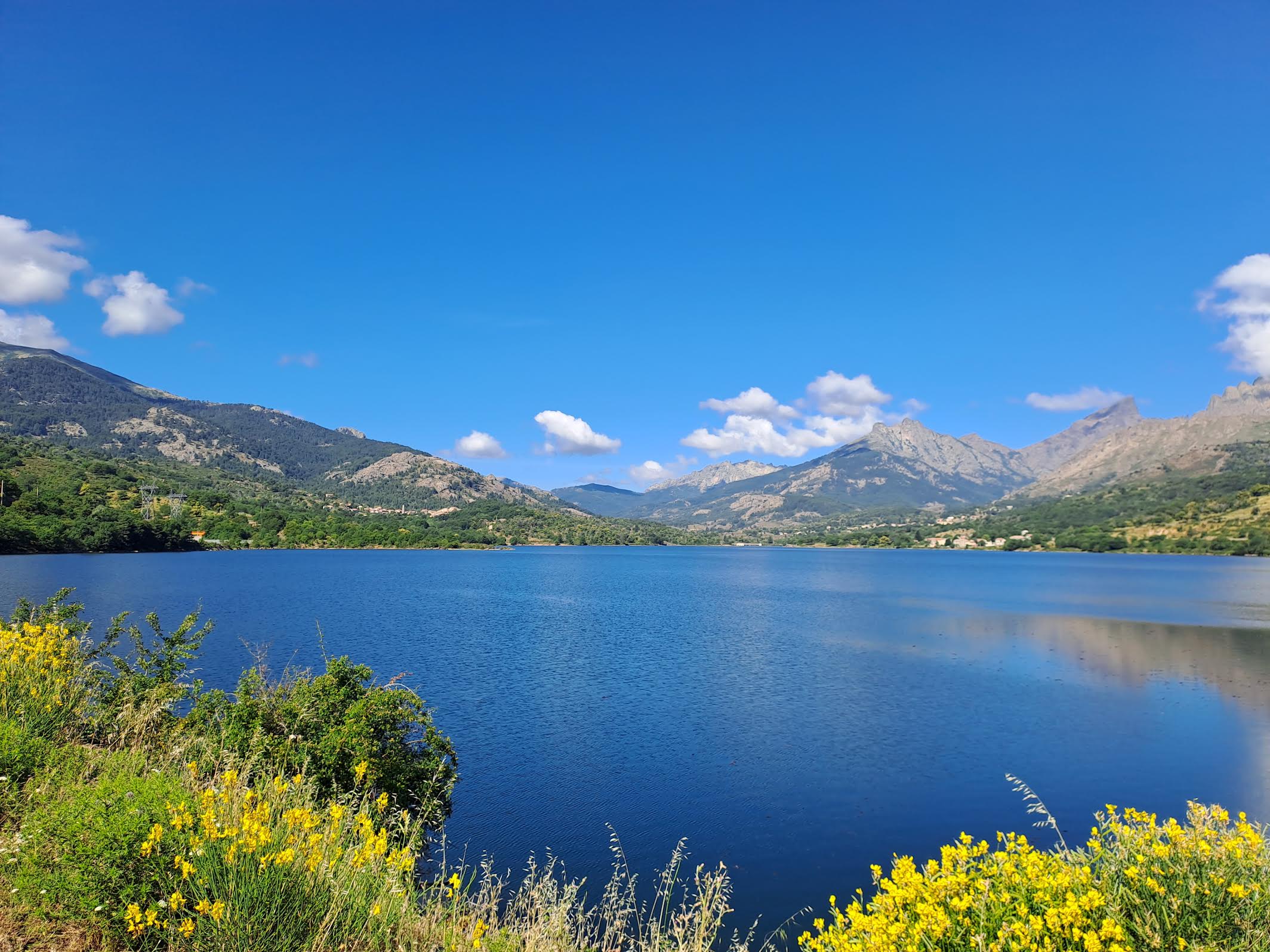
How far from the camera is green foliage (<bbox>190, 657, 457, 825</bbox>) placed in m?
13.4

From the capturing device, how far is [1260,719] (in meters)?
30.9

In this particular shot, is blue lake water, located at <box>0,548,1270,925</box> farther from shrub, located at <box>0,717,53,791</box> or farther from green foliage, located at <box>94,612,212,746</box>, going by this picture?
shrub, located at <box>0,717,53,791</box>

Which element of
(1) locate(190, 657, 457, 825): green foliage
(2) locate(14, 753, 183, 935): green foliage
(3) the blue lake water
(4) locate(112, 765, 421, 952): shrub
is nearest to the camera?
(4) locate(112, 765, 421, 952): shrub

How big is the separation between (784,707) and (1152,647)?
35.1 metres

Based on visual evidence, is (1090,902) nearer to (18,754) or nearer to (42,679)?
(18,754)

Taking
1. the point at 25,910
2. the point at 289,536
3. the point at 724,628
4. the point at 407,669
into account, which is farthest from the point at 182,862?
the point at 289,536

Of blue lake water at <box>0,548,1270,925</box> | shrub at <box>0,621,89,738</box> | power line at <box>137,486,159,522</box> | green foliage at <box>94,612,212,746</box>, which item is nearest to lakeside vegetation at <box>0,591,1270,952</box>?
shrub at <box>0,621,89,738</box>

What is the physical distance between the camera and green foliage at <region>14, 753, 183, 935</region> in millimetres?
6039

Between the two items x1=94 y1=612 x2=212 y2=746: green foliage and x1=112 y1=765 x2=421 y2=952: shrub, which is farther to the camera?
x1=94 y1=612 x2=212 y2=746: green foliage

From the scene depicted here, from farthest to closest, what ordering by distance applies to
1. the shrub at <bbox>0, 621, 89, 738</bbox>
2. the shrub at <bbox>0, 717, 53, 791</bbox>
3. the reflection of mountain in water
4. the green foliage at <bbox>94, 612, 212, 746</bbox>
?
the reflection of mountain in water < the green foliage at <bbox>94, 612, 212, 746</bbox> < the shrub at <bbox>0, 621, 89, 738</bbox> < the shrub at <bbox>0, 717, 53, 791</bbox>

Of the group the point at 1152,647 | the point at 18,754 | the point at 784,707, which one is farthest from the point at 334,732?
the point at 1152,647

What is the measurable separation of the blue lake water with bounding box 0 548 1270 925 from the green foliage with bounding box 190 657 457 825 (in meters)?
3.48

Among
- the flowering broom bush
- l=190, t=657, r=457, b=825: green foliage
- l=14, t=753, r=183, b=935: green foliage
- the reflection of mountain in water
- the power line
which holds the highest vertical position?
the power line

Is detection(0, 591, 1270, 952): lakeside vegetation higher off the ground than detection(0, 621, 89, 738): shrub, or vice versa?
detection(0, 621, 89, 738): shrub
